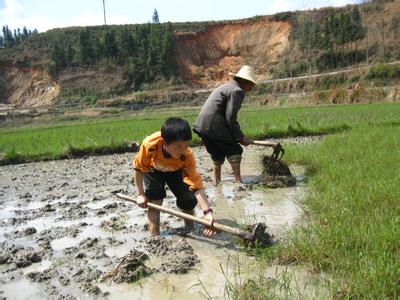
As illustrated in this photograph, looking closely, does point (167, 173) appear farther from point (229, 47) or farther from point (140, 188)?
point (229, 47)

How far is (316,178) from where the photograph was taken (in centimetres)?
495

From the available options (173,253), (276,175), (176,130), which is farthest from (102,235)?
(276,175)

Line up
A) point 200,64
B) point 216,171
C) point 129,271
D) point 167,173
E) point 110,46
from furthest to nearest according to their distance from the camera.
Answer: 1. point 200,64
2. point 110,46
3. point 216,171
4. point 167,173
5. point 129,271

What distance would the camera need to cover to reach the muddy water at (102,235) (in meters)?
2.74

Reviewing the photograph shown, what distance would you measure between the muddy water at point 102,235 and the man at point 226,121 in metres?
0.43

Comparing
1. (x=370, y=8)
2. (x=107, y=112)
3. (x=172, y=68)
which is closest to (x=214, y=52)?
(x=172, y=68)

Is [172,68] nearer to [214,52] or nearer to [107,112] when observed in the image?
[214,52]

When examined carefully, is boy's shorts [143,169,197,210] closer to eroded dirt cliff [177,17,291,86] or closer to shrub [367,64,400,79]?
shrub [367,64,400,79]

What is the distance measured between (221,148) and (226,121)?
14.3 inches

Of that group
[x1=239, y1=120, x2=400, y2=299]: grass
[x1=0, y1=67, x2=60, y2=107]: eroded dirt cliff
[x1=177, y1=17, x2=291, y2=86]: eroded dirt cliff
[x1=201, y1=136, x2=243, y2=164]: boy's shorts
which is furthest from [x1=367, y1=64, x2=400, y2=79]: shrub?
[x1=0, y1=67, x2=60, y2=107]: eroded dirt cliff

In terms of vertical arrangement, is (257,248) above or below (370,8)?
below

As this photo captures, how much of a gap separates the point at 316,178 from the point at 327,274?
2.47m

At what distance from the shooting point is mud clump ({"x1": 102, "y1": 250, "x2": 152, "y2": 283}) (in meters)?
2.79

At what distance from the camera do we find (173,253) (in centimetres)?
319
